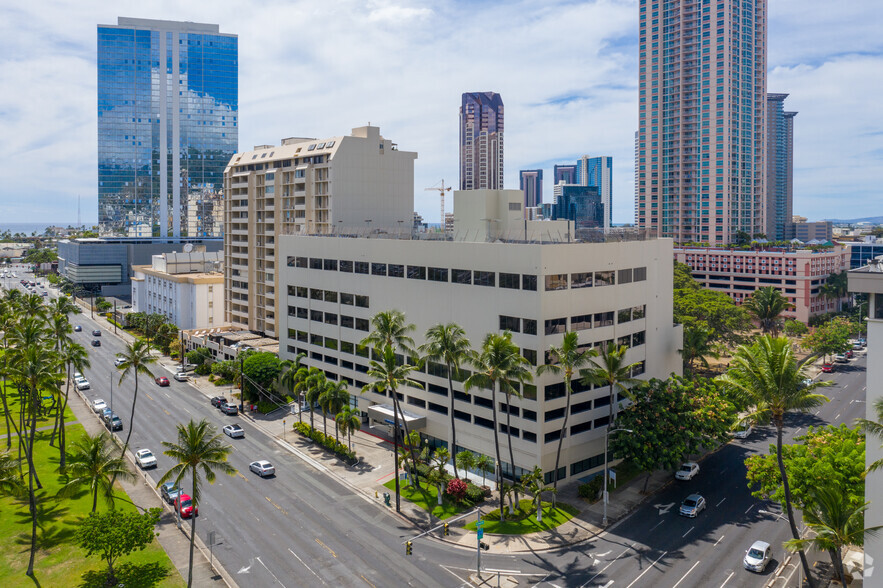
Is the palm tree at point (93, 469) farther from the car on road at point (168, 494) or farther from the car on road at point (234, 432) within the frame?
the car on road at point (234, 432)

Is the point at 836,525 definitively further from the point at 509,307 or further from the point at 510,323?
the point at 509,307

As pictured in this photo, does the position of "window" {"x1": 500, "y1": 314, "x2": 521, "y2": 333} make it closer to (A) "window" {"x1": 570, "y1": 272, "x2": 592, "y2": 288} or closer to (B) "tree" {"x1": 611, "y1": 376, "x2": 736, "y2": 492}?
(A) "window" {"x1": 570, "y1": 272, "x2": 592, "y2": 288}

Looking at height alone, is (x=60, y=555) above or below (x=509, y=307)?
below

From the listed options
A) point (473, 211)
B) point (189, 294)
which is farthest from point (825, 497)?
point (189, 294)

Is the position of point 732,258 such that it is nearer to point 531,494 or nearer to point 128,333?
point 531,494

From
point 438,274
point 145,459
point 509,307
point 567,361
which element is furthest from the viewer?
point 438,274

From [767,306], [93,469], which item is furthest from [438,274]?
[767,306]

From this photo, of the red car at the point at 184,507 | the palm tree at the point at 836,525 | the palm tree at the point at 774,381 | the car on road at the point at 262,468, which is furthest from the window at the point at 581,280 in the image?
the red car at the point at 184,507

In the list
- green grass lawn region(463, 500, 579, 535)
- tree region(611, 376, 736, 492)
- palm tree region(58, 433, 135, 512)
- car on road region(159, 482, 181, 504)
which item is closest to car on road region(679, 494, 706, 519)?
tree region(611, 376, 736, 492)
